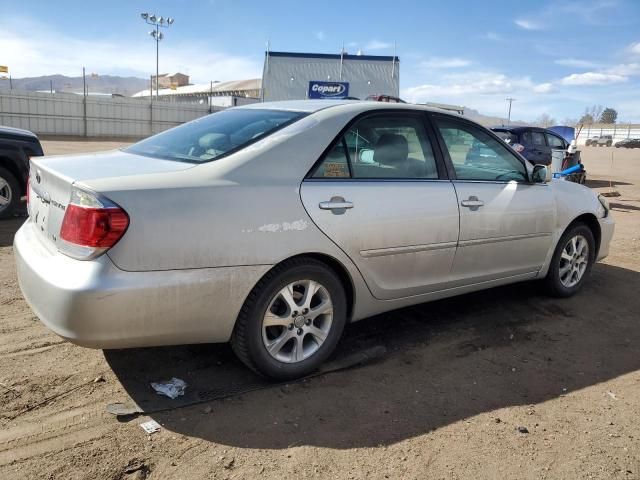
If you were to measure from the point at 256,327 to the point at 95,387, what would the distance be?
38.5 inches

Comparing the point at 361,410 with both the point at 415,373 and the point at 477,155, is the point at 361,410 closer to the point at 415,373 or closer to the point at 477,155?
the point at 415,373

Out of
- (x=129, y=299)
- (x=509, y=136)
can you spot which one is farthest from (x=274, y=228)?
(x=509, y=136)

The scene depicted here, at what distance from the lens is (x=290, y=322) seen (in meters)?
3.15

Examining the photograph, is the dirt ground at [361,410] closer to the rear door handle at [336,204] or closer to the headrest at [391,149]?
the rear door handle at [336,204]

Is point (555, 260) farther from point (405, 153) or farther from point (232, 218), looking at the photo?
point (232, 218)

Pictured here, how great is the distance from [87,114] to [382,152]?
3263 centimetres

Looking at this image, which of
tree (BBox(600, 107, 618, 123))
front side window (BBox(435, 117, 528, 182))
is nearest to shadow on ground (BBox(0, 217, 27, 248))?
front side window (BBox(435, 117, 528, 182))

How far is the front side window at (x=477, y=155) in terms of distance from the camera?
3.98m

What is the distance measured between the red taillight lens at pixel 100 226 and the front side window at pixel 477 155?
2.34 m

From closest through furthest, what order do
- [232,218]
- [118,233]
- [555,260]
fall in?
[118,233] → [232,218] → [555,260]

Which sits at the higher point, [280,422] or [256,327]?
A: [256,327]

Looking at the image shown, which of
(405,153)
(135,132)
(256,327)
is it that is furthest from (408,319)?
(135,132)

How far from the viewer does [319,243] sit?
310 cm

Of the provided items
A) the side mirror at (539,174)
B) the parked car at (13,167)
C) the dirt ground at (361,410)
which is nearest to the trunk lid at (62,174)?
the dirt ground at (361,410)
